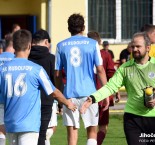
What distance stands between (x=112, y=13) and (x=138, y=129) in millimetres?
17654

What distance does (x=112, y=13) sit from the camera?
27562mm

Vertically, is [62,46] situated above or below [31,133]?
above

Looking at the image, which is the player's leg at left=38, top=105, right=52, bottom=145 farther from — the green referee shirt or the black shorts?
the black shorts

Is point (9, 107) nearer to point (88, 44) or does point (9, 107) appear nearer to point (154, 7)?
point (88, 44)

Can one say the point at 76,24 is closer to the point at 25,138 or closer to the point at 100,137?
the point at 100,137

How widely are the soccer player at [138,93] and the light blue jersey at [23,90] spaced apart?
571mm

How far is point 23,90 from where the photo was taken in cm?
1006

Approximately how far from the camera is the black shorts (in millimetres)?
10047

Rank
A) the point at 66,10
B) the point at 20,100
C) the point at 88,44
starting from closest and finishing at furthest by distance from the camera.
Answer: the point at 20,100, the point at 88,44, the point at 66,10

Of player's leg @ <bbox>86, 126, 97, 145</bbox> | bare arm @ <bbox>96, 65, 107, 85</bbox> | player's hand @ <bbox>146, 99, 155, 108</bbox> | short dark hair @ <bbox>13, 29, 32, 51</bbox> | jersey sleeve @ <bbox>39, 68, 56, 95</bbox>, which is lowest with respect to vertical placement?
player's leg @ <bbox>86, 126, 97, 145</bbox>

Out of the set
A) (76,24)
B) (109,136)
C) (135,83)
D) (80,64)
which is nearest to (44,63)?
(80,64)

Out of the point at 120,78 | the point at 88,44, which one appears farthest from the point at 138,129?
the point at 88,44

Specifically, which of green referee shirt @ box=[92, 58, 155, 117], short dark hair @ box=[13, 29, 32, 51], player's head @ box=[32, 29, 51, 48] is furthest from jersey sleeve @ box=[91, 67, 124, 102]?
player's head @ box=[32, 29, 51, 48]

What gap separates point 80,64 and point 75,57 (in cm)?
12
